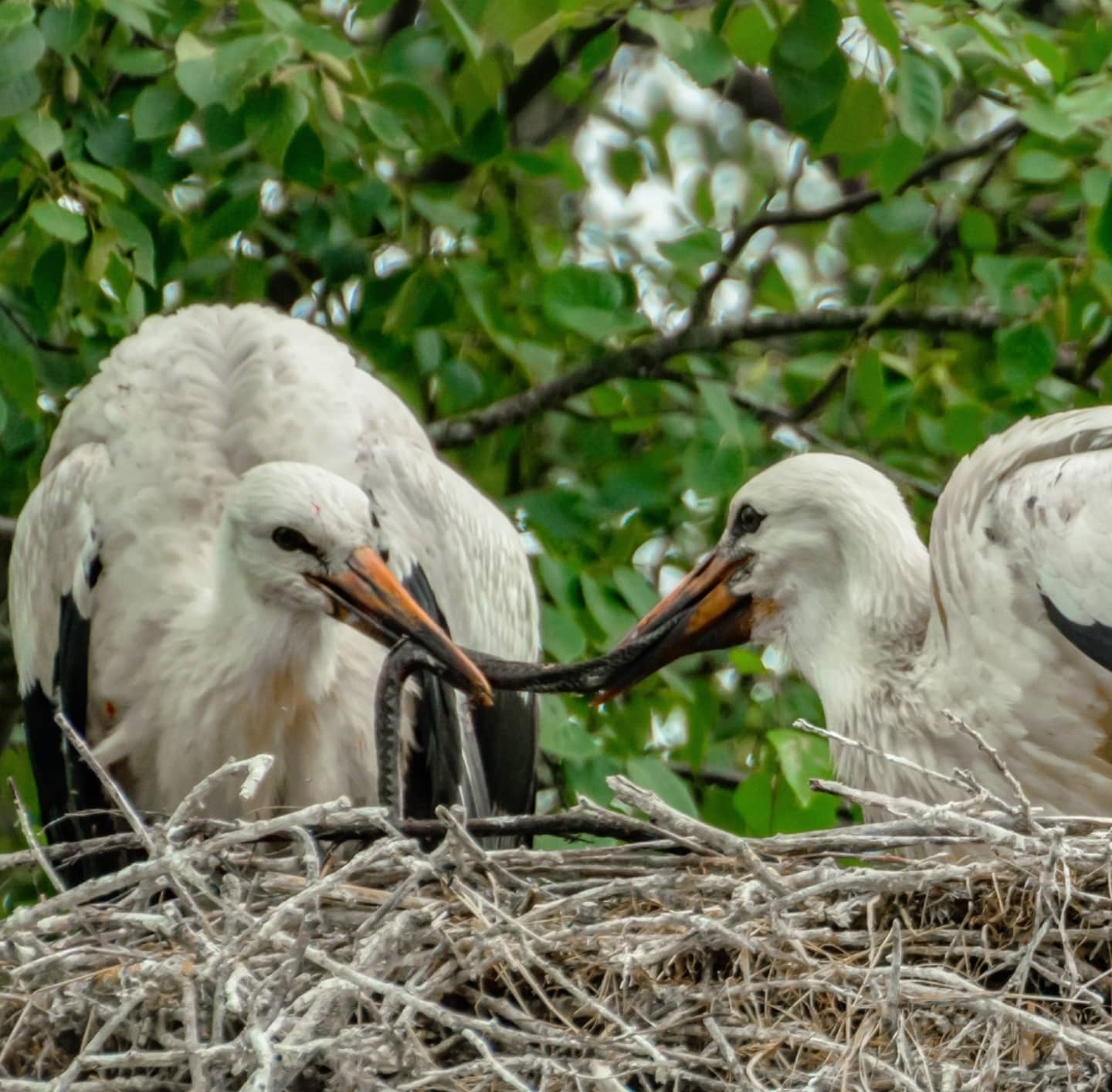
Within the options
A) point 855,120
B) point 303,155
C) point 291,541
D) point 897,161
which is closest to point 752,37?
point 855,120

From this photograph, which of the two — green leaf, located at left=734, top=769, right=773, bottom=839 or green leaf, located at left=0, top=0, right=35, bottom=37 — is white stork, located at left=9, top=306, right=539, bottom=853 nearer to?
green leaf, located at left=734, top=769, right=773, bottom=839

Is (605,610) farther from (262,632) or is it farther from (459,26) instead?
(459,26)

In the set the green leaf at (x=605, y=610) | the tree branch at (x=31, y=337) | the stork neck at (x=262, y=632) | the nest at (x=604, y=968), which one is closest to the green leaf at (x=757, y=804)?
the green leaf at (x=605, y=610)

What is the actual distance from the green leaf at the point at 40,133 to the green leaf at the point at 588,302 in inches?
54.3

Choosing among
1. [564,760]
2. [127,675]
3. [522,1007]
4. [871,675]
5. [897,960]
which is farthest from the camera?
[564,760]

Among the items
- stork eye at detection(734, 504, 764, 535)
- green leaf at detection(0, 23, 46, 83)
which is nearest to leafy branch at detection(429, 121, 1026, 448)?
stork eye at detection(734, 504, 764, 535)

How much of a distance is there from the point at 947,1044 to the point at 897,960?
8.0 inches

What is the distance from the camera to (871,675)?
4.97 m

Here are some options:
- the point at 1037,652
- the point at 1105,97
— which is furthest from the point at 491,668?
the point at 1105,97

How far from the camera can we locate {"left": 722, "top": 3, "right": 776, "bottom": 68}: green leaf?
212 inches

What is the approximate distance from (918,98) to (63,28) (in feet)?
6.33

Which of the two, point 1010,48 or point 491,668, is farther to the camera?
point 1010,48

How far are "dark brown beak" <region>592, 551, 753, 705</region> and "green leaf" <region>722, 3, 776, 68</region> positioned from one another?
119 cm

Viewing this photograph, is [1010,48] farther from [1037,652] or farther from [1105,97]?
[1037,652]
